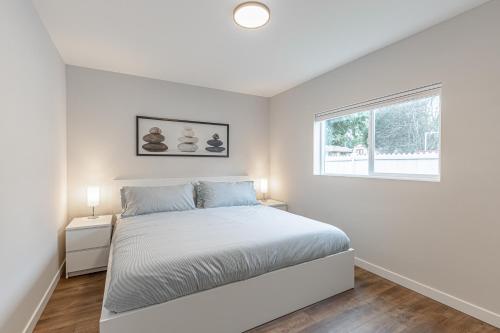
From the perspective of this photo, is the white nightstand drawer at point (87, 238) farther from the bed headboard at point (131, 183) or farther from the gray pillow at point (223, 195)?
the gray pillow at point (223, 195)

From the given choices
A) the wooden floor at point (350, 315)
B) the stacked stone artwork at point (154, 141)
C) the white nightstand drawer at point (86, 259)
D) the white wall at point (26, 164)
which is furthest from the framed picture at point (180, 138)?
the wooden floor at point (350, 315)

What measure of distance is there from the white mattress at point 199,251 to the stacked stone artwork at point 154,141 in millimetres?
1081

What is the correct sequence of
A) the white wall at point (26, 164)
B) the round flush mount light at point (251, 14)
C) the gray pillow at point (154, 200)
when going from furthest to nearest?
the gray pillow at point (154, 200) → the round flush mount light at point (251, 14) → the white wall at point (26, 164)

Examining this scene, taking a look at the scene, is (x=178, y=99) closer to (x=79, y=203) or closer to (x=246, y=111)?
(x=246, y=111)

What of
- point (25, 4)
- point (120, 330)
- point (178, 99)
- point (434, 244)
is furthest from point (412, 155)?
point (25, 4)

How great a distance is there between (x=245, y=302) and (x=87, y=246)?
1890mm

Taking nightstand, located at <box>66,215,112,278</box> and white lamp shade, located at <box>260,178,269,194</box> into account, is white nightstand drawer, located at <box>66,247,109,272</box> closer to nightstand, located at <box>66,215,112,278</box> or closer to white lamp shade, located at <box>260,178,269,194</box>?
nightstand, located at <box>66,215,112,278</box>

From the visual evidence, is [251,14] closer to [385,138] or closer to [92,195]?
[385,138]

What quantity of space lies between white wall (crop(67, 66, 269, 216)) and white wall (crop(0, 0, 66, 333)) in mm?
524

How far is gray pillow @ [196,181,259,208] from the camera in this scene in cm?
317

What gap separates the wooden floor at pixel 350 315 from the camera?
1.74 m

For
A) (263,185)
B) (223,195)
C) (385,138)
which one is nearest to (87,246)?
(223,195)

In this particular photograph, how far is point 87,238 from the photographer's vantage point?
255cm

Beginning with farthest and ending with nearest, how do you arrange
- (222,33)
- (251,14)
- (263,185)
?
(263,185) < (222,33) < (251,14)
